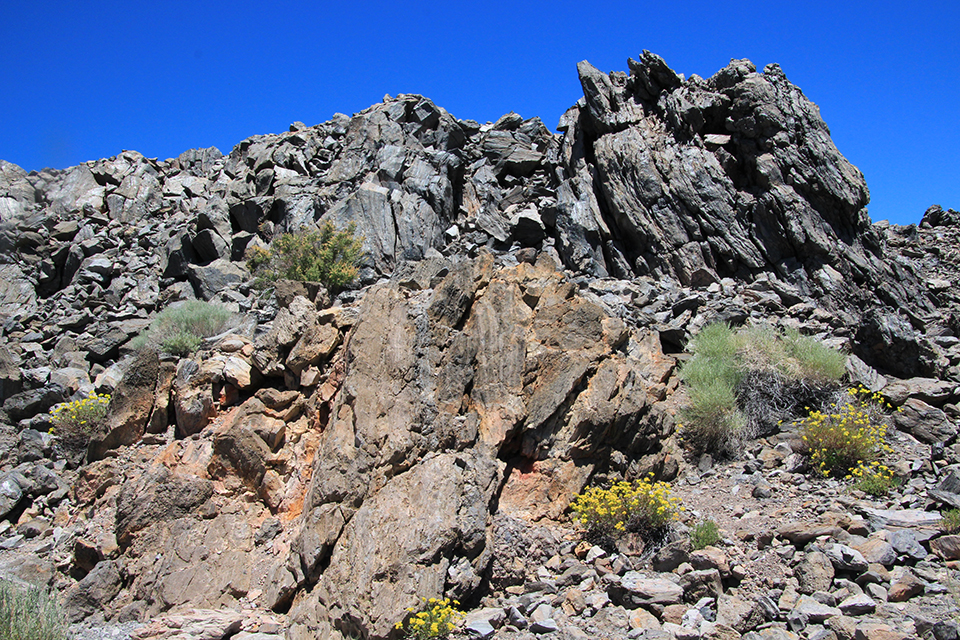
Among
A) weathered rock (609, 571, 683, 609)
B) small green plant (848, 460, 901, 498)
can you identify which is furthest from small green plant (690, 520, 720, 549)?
small green plant (848, 460, 901, 498)

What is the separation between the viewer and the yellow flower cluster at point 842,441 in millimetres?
8047

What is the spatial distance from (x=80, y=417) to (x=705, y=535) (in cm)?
923

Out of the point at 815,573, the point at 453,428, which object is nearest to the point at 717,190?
the point at 453,428

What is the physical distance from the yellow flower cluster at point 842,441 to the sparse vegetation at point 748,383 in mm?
758

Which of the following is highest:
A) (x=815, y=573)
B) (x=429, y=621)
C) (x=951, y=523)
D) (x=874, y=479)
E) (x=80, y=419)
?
(x=874, y=479)

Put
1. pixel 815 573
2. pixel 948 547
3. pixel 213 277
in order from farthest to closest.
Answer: pixel 213 277
pixel 948 547
pixel 815 573

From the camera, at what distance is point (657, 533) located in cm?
705

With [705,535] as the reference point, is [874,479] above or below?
above

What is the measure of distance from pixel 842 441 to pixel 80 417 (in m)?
11.4

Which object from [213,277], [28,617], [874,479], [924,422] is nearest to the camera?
[28,617]

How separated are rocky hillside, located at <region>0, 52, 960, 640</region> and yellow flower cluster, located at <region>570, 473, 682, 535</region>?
0.29 meters

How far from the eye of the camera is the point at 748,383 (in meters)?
10.1

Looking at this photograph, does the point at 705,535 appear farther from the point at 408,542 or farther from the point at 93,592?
the point at 93,592

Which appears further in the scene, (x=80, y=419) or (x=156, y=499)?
(x=80, y=419)
